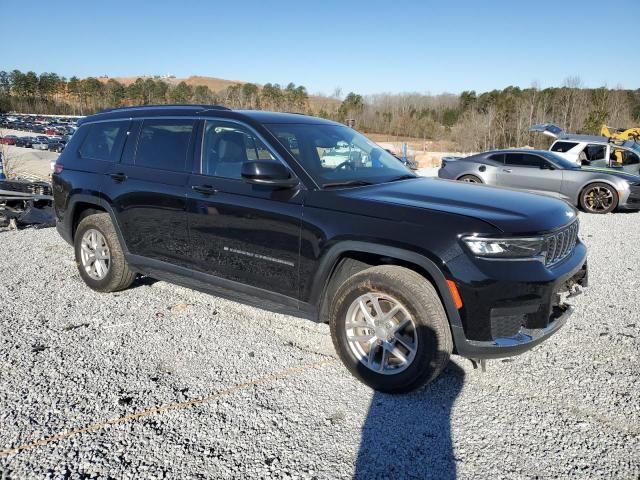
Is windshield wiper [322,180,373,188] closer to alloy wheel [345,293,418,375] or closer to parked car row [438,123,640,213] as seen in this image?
alloy wheel [345,293,418,375]

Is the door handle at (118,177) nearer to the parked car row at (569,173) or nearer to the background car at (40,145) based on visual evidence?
the parked car row at (569,173)

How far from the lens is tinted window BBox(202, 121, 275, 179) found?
3883 mm

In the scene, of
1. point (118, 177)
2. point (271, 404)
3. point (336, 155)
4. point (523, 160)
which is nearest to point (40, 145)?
point (523, 160)

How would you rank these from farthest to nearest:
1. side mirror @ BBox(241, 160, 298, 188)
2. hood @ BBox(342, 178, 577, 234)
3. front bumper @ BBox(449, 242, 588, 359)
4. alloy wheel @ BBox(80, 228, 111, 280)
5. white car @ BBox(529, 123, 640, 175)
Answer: white car @ BBox(529, 123, 640, 175)
alloy wheel @ BBox(80, 228, 111, 280)
side mirror @ BBox(241, 160, 298, 188)
hood @ BBox(342, 178, 577, 234)
front bumper @ BBox(449, 242, 588, 359)

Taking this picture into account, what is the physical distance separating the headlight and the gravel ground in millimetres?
1027

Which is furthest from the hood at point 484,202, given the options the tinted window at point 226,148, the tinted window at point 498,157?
the tinted window at point 498,157

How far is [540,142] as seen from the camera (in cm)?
4778

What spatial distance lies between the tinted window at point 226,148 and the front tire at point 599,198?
32.5 ft

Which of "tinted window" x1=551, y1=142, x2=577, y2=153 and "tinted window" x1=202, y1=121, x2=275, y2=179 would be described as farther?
"tinted window" x1=551, y1=142, x2=577, y2=153

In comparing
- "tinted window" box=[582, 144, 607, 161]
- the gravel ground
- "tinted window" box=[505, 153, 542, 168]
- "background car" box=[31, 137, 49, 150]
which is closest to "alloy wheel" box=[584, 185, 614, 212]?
"tinted window" box=[505, 153, 542, 168]

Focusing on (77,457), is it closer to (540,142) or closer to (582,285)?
(582,285)

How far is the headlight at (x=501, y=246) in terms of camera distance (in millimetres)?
A: 2852

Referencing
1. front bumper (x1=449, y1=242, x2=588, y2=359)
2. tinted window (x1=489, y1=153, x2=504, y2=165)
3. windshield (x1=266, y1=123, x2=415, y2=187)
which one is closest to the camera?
front bumper (x1=449, y1=242, x2=588, y2=359)

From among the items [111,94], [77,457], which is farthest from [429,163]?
[111,94]
